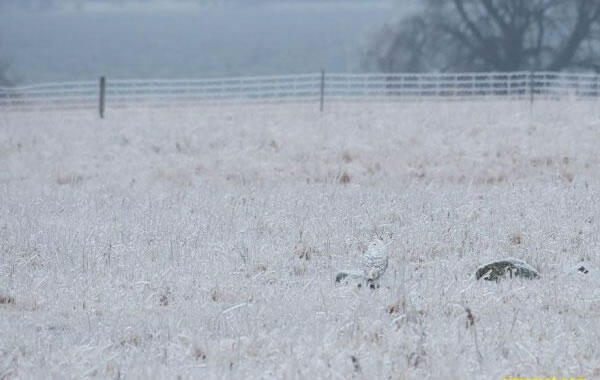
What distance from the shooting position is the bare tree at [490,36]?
111ft

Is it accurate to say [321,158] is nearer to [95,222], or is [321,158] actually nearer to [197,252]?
[95,222]

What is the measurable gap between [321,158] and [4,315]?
9.45 meters

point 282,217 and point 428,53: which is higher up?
point 428,53

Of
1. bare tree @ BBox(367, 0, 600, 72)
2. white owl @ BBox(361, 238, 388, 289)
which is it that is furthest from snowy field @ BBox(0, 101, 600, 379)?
bare tree @ BBox(367, 0, 600, 72)

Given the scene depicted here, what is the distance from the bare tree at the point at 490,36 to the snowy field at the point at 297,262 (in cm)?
1892

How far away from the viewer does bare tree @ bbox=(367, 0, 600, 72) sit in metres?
33.9

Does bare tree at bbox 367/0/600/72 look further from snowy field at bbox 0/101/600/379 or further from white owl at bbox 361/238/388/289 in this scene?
white owl at bbox 361/238/388/289

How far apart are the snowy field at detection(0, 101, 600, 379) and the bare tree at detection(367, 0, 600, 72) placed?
18925 mm

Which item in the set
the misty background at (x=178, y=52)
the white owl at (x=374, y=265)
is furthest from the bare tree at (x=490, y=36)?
the white owl at (x=374, y=265)

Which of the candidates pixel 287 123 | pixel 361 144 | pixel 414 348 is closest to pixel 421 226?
pixel 414 348

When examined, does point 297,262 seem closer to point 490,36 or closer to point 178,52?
point 490,36

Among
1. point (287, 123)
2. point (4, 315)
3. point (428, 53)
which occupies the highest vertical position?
point (428, 53)

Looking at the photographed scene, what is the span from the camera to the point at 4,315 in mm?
5992

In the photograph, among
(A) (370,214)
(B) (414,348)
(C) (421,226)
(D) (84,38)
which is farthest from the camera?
(D) (84,38)
